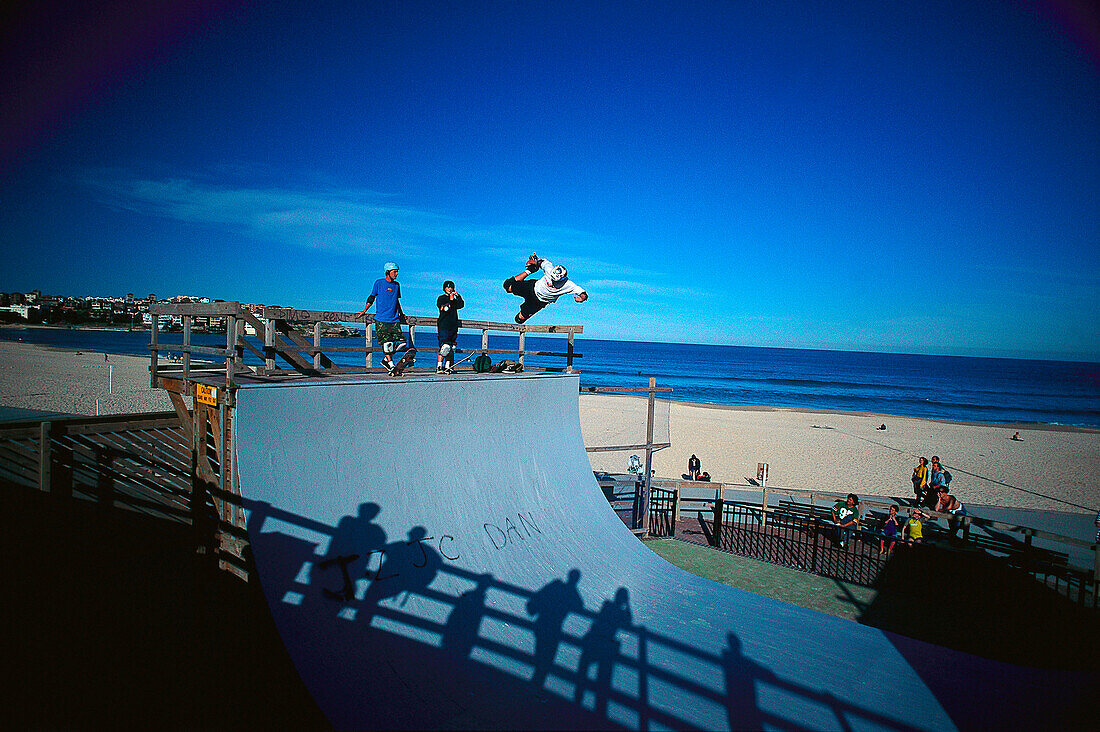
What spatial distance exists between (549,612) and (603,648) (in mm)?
675

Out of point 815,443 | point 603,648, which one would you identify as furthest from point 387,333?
point 815,443

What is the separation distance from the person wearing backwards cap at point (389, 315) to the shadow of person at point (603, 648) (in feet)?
16.3

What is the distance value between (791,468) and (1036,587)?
13.6 metres

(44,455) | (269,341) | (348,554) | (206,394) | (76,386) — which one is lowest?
(76,386)

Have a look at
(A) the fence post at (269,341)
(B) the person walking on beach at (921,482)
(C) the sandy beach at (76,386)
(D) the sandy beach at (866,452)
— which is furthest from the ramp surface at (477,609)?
(C) the sandy beach at (76,386)

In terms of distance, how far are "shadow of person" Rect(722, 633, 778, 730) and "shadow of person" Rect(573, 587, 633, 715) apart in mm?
1055

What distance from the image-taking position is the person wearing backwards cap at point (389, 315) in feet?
26.7

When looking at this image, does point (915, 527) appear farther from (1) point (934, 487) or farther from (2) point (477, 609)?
(2) point (477, 609)

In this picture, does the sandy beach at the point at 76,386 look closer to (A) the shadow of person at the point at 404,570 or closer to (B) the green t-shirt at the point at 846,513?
(A) the shadow of person at the point at 404,570

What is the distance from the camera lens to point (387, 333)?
8.18m

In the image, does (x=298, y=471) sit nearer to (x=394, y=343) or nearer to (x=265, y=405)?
(x=265, y=405)

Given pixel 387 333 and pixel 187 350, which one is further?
pixel 387 333

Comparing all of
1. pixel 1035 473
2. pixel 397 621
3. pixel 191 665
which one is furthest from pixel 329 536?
pixel 1035 473

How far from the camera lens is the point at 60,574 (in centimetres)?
575
